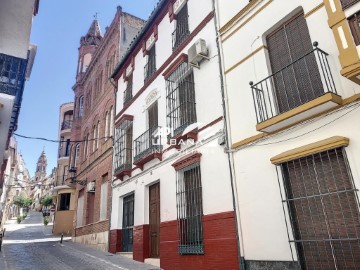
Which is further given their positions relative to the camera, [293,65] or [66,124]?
[66,124]

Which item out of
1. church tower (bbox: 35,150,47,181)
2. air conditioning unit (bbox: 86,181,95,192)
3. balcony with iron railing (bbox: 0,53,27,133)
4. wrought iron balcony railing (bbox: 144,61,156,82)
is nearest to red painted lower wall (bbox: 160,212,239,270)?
balcony with iron railing (bbox: 0,53,27,133)

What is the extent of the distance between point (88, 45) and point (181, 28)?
744 inches

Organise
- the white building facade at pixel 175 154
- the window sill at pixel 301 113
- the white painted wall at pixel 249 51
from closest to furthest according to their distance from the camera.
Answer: the window sill at pixel 301 113, the white painted wall at pixel 249 51, the white building facade at pixel 175 154

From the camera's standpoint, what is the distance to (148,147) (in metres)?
10.5

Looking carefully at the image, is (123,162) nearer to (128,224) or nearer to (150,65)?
(128,224)

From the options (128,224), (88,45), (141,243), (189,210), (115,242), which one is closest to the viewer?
(189,210)

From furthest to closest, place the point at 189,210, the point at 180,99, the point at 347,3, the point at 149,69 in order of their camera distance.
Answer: the point at 149,69, the point at 180,99, the point at 189,210, the point at 347,3

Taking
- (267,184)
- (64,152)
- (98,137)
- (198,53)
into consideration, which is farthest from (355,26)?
(64,152)

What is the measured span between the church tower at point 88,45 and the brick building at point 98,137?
165 inches

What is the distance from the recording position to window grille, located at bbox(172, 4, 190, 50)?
9.84 m

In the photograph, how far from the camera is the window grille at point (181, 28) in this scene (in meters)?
9.84

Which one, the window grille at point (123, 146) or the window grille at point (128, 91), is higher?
the window grille at point (128, 91)

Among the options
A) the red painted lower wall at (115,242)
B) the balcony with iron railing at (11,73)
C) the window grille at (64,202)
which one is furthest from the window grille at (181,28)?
the window grille at (64,202)

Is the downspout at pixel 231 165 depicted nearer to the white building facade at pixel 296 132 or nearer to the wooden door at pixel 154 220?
the white building facade at pixel 296 132
